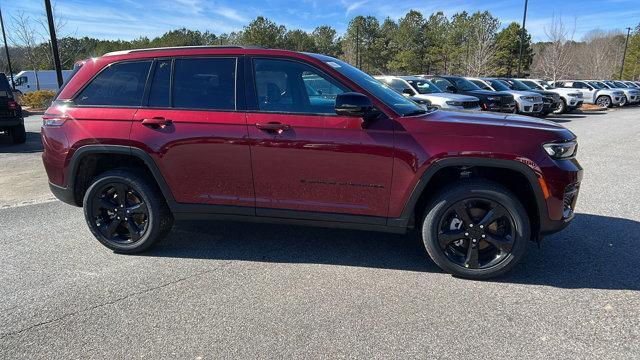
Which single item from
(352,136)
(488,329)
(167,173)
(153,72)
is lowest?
(488,329)

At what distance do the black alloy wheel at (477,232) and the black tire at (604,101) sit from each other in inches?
1129

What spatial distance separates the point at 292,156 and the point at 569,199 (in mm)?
2262

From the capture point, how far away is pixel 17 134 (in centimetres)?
1106

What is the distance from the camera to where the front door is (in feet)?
11.7

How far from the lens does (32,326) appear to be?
3.01 meters

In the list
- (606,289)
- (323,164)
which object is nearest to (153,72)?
(323,164)

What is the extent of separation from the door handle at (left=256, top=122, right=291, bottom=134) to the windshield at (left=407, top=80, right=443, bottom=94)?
11.1 metres

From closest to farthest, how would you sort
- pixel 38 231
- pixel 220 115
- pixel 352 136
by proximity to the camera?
1. pixel 352 136
2. pixel 220 115
3. pixel 38 231

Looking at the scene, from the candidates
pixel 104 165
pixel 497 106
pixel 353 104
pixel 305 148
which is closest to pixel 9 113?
pixel 104 165

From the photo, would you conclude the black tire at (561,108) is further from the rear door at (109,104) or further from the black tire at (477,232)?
the rear door at (109,104)

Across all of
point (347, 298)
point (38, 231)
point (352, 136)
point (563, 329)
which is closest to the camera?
point (563, 329)

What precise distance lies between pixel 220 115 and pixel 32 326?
6.82 feet

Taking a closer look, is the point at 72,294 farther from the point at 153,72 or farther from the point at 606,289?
the point at 606,289

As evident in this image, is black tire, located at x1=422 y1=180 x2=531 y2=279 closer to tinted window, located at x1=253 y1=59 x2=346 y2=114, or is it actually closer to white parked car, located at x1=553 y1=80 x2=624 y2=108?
tinted window, located at x1=253 y1=59 x2=346 y2=114
